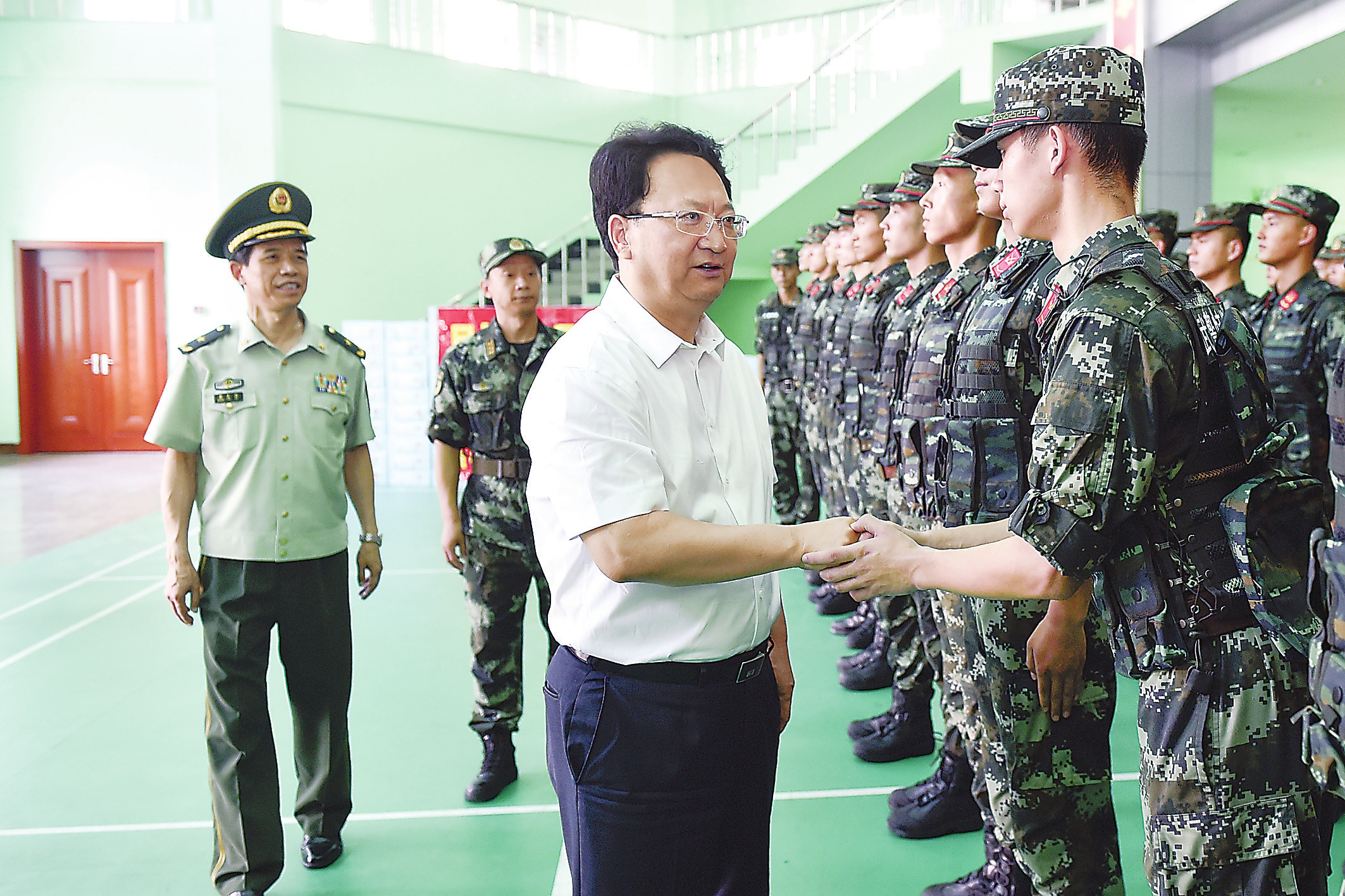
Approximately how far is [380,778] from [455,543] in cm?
84

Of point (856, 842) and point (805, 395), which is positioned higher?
point (805, 395)

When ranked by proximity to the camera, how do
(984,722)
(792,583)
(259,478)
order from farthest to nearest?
1. (792,583)
2. (259,478)
3. (984,722)

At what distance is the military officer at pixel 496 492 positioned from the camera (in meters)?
3.31

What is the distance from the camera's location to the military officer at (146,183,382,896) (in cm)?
261

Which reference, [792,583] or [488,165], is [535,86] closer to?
[488,165]

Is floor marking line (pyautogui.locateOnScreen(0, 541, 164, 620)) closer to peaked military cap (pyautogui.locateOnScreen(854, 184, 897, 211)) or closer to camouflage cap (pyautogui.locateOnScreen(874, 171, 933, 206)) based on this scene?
peaked military cap (pyautogui.locateOnScreen(854, 184, 897, 211))

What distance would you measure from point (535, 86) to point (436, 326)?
6265mm

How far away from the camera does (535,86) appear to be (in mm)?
14500

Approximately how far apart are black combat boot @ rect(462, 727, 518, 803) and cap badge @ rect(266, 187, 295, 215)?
172cm

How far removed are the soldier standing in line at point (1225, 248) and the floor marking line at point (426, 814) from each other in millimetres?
2838

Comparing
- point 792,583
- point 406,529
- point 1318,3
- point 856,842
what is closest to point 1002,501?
point 856,842

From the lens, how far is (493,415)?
3.37 meters

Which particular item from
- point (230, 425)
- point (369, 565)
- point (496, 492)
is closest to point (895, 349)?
point (496, 492)

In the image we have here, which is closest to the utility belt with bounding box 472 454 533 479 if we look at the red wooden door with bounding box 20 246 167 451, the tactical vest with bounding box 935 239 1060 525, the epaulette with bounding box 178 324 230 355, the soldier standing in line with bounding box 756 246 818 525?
the epaulette with bounding box 178 324 230 355
